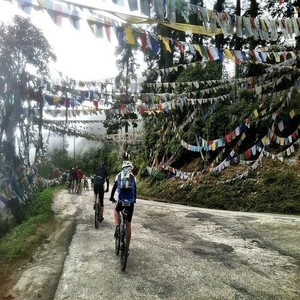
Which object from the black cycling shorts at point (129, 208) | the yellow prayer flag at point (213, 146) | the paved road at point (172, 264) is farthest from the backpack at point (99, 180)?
the yellow prayer flag at point (213, 146)

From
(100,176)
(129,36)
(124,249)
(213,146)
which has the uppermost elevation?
(129,36)

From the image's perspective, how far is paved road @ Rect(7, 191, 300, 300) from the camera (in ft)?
Answer: 17.3

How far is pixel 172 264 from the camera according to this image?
653 cm

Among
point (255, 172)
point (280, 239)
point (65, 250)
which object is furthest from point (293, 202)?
point (65, 250)

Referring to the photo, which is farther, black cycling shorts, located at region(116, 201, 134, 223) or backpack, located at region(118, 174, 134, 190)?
backpack, located at region(118, 174, 134, 190)

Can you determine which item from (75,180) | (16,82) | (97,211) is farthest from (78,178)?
(97,211)

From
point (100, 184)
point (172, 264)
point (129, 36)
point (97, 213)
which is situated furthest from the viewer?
point (100, 184)

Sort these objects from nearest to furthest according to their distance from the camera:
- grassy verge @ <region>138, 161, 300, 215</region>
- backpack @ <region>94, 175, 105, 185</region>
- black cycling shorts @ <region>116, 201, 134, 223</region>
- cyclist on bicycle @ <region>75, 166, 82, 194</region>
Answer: black cycling shorts @ <region>116, 201, 134, 223</region>
backpack @ <region>94, 175, 105, 185</region>
grassy verge @ <region>138, 161, 300, 215</region>
cyclist on bicycle @ <region>75, 166, 82, 194</region>

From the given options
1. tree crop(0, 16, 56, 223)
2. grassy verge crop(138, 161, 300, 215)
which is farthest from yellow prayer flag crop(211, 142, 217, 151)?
tree crop(0, 16, 56, 223)

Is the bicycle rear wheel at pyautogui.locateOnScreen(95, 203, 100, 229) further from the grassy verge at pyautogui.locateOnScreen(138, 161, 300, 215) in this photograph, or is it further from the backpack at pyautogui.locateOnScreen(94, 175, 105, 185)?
the grassy verge at pyautogui.locateOnScreen(138, 161, 300, 215)

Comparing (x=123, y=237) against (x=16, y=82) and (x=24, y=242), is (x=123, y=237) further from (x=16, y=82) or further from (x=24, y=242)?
(x=16, y=82)

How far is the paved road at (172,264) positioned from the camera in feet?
17.3

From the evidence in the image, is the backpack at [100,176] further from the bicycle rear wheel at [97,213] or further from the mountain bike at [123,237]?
the mountain bike at [123,237]

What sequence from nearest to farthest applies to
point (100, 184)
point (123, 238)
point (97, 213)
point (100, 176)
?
point (123, 238) → point (97, 213) → point (100, 184) → point (100, 176)
